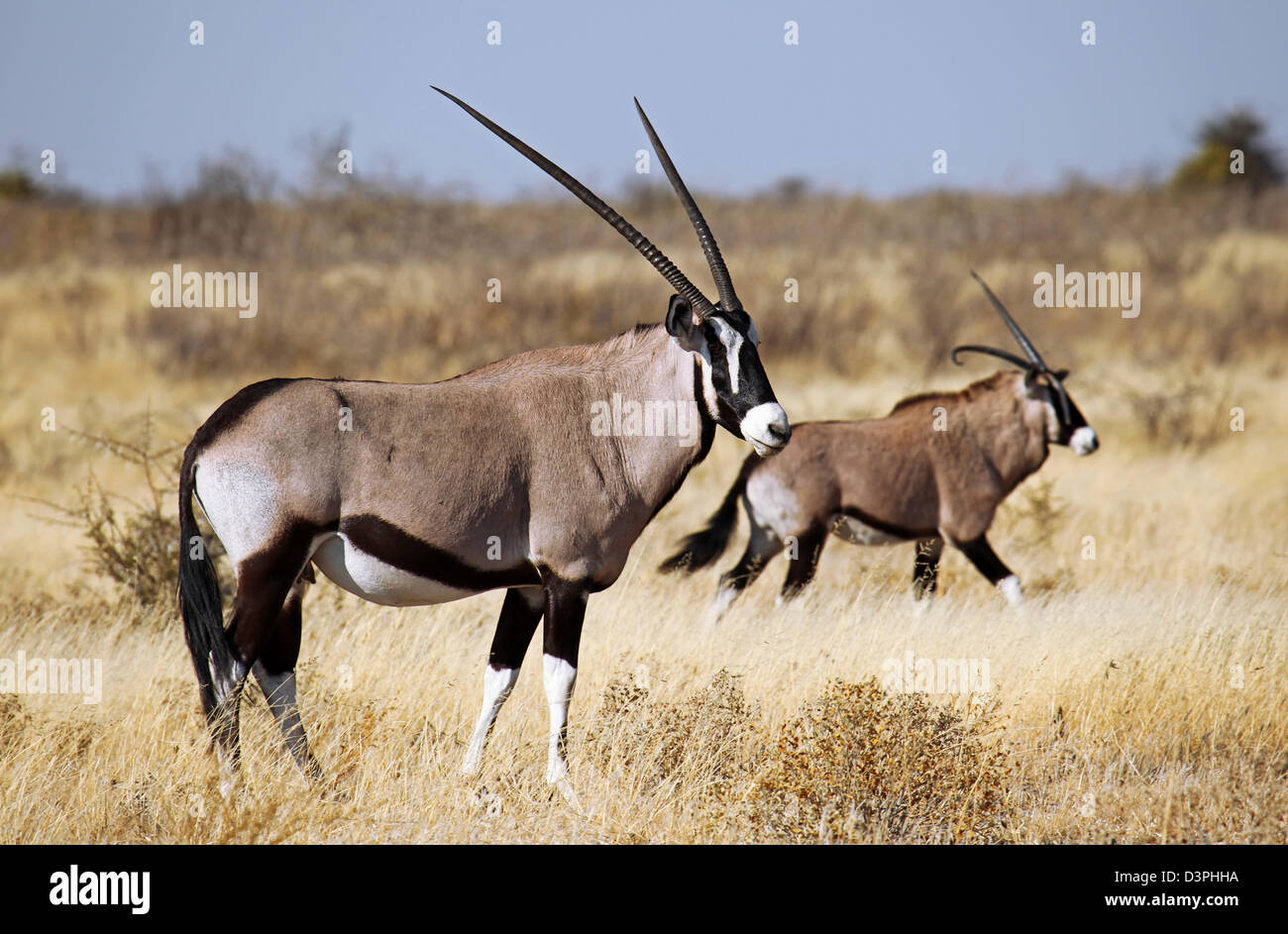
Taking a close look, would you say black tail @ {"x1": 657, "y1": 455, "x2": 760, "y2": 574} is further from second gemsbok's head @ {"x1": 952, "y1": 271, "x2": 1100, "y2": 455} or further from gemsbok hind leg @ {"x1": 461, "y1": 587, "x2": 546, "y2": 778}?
gemsbok hind leg @ {"x1": 461, "y1": 587, "x2": 546, "y2": 778}

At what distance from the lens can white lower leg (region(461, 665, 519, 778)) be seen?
17.2 feet

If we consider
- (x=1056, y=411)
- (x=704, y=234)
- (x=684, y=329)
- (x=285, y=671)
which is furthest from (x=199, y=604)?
(x=1056, y=411)

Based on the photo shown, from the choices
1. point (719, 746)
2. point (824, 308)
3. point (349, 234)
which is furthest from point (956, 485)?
point (349, 234)

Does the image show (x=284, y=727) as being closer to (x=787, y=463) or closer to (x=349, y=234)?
(x=787, y=463)

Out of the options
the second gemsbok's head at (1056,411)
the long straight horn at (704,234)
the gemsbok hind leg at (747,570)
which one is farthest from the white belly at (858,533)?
the long straight horn at (704,234)

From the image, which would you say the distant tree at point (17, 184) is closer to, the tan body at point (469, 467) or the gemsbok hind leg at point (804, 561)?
the gemsbok hind leg at point (804, 561)

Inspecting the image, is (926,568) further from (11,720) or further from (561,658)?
(11,720)

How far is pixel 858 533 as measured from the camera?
8844 mm

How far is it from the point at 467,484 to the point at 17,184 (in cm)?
3731

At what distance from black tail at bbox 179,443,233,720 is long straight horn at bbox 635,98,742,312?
212 cm

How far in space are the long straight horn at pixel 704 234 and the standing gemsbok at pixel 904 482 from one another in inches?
132

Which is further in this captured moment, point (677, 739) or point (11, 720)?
point (11, 720)

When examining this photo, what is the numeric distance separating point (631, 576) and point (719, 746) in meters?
3.35

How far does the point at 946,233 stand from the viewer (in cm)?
3219
